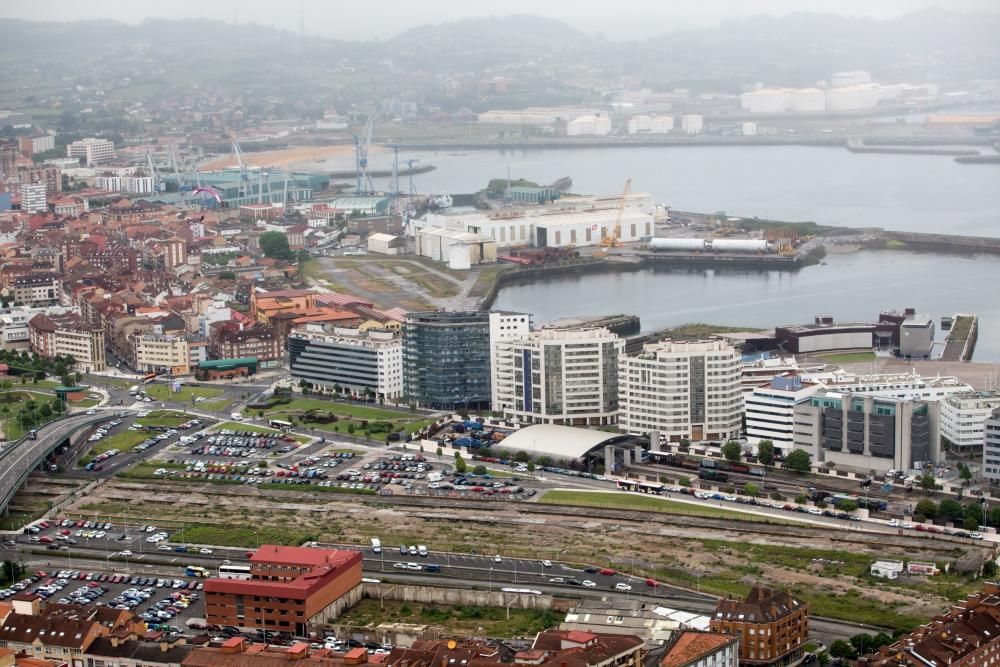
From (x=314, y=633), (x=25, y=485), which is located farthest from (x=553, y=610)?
(x=25, y=485)

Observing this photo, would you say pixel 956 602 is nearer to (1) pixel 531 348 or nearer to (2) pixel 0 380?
(1) pixel 531 348

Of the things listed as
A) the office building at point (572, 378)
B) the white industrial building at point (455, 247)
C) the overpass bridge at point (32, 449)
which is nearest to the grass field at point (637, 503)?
the office building at point (572, 378)

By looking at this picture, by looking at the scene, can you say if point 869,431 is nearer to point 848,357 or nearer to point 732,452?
point 732,452

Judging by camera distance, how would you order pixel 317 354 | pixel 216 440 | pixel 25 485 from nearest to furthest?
pixel 25 485 → pixel 216 440 → pixel 317 354

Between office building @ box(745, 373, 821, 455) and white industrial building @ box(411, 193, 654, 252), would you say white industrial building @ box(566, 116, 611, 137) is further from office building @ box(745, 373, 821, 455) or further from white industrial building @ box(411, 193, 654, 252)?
office building @ box(745, 373, 821, 455)

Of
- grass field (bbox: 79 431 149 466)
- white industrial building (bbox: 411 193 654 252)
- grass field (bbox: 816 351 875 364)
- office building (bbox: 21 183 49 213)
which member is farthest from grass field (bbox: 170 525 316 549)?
office building (bbox: 21 183 49 213)

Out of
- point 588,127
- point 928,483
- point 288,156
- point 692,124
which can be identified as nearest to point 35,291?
point 928,483
